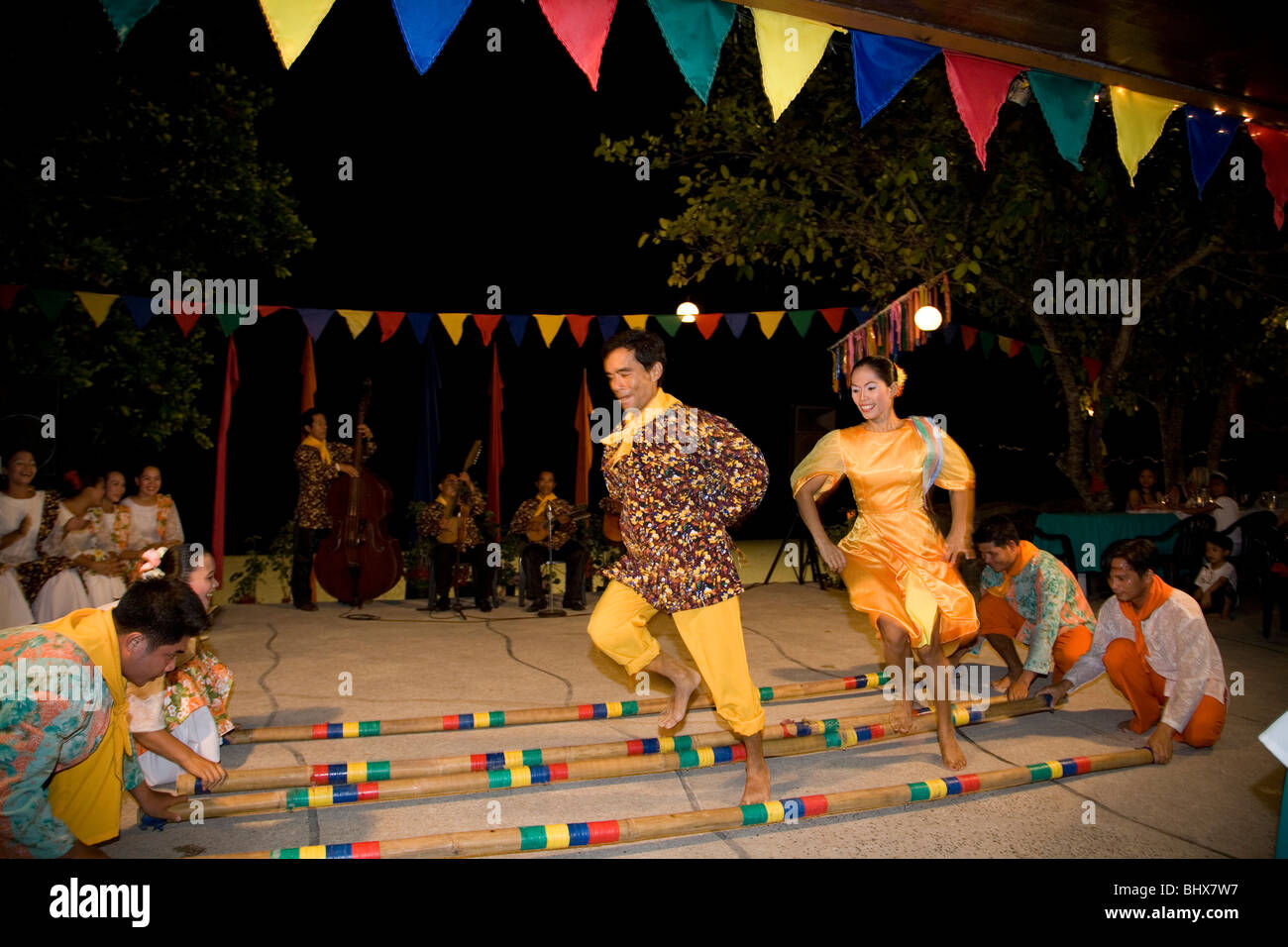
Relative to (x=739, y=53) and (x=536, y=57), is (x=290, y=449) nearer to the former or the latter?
(x=536, y=57)

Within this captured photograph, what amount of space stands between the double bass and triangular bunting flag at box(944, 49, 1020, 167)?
17.8 ft

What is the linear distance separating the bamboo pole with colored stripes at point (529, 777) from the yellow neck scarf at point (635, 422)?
1185 mm

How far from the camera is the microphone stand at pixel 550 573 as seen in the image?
828cm

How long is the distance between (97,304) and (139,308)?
0.36m

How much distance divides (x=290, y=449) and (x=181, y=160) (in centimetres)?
577

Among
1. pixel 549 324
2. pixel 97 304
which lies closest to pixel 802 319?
pixel 549 324

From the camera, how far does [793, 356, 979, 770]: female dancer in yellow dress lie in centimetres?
409

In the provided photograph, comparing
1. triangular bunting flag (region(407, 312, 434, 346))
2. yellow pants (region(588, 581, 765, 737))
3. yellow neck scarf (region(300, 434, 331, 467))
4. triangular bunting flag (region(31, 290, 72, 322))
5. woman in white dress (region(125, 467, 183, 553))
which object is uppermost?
triangular bunting flag (region(407, 312, 434, 346))

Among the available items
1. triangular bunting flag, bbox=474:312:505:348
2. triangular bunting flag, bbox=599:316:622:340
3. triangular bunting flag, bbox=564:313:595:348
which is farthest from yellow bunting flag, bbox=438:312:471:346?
triangular bunting flag, bbox=599:316:622:340

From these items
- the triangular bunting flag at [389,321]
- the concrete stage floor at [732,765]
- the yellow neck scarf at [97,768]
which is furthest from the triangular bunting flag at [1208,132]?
the triangular bunting flag at [389,321]

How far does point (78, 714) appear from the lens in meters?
2.64

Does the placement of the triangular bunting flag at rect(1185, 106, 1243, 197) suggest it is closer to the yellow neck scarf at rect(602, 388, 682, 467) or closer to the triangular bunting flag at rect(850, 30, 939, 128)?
the triangular bunting flag at rect(850, 30, 939, 128)

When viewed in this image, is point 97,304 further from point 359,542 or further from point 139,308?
point 359,542

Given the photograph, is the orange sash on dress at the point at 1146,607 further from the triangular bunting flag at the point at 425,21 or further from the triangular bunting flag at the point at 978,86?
the triangular bunting flag at the point at 425,21
